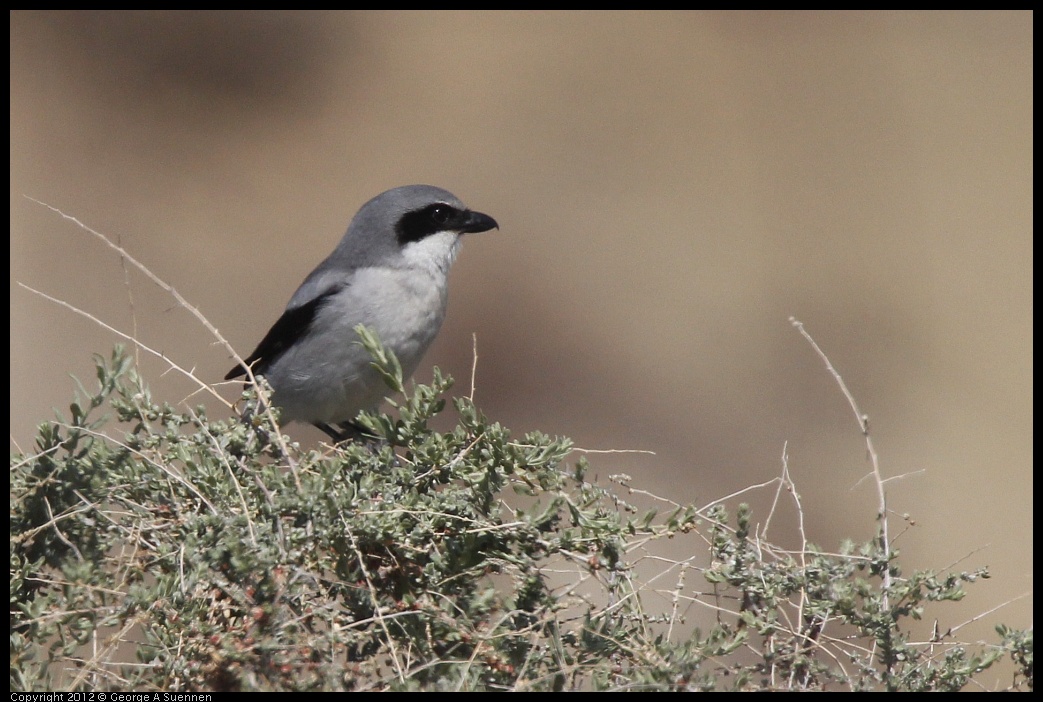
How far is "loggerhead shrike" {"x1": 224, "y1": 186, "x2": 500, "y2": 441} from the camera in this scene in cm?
399

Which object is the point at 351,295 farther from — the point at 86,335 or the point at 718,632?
the point at 86,335

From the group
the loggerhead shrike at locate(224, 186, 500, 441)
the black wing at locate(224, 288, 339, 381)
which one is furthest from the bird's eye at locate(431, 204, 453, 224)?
the black wing at locate(224, 288, 339, 381)

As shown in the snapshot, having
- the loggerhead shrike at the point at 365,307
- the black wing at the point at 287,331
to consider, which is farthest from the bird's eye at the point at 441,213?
the black wing at the point at 287,331

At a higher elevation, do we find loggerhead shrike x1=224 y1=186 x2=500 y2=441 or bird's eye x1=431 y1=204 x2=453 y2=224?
bird's eye x1=431 y1=204 x2=453 y2=224

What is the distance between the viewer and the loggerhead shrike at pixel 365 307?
3.99 meters

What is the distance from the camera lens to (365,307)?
13.2 feet

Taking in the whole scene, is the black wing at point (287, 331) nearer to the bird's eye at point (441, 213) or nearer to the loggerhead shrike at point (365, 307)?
the loggerhead shrike at point (365, 307)

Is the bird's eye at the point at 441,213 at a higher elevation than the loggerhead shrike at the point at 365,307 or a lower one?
higher

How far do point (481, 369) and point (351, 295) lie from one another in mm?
3226

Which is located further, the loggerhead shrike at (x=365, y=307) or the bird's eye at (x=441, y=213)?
the bird's eye at (x=441, y=213)

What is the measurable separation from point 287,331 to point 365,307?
451 millimetres

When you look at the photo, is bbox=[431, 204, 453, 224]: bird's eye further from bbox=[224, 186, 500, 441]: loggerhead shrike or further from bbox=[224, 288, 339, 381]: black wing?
bbox=[224, 288, 339, 381]: black wing
